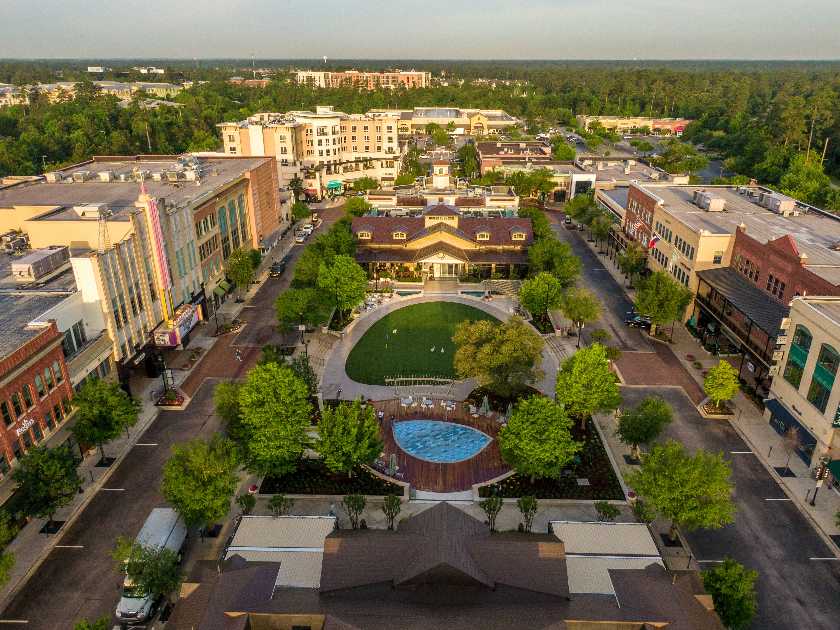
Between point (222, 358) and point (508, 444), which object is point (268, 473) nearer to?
point (508, 444)

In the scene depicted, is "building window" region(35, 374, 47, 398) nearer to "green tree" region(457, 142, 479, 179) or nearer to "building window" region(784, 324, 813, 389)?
"building window" region(784, 324, 813, 389)

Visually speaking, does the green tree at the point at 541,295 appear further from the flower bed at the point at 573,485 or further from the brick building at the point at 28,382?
the brick building at the point at 28,382

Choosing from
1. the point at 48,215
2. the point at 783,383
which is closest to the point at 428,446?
the point at 783,383

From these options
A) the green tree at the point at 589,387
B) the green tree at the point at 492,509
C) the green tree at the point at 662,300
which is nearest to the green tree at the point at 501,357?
the green tree at the point at 589,387

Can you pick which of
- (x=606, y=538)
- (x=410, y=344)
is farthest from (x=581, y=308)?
(x=606, y=538)

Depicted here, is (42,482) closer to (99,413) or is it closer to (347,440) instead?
(99,413)

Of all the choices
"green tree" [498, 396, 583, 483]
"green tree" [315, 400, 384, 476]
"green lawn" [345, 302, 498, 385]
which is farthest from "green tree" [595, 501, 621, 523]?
"green lawn" [345, 302, 498, 385]
